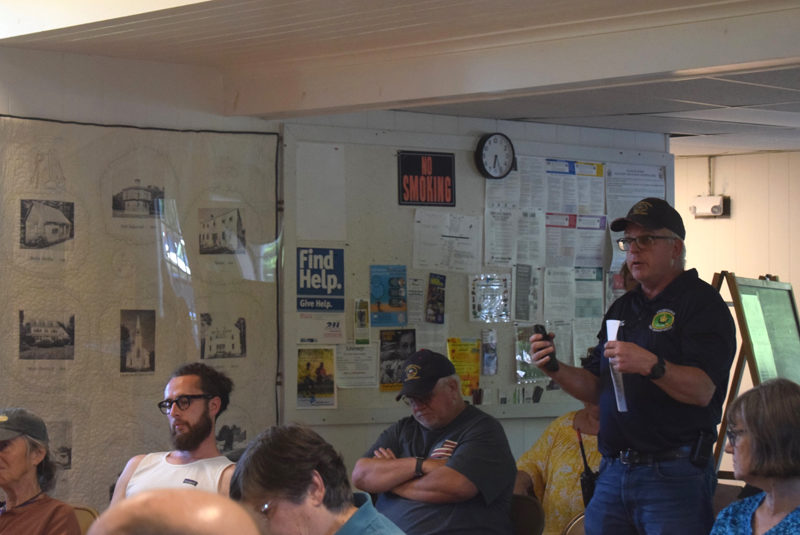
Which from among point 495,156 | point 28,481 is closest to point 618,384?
point 28,481

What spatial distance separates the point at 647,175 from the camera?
5.63 metres

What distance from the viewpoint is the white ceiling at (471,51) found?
3.37 meters

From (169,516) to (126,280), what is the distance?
11.6 ft

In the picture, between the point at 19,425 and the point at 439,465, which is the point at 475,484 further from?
the point at 19,425

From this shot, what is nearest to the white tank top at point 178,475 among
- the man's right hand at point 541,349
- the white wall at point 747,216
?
the man's right hand at point 541,349

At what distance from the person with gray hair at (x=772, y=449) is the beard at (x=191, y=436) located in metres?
1.75

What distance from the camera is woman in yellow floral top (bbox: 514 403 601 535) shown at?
4.26 m

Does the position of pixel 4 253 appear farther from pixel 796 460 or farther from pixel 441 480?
pixel 796 460

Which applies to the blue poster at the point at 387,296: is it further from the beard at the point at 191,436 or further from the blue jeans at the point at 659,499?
the blue jeans at the point at 659,499

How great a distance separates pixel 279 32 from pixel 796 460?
247 cm

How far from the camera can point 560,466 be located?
436cm

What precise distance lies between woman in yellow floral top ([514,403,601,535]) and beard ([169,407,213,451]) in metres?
1.66

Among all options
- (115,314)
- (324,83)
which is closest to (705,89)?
(324,83)

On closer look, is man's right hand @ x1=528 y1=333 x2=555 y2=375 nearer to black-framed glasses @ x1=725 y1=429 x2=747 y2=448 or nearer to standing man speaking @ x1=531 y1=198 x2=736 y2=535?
standing man speaking @ x1=531 y1=198 x2=736 y2=535
